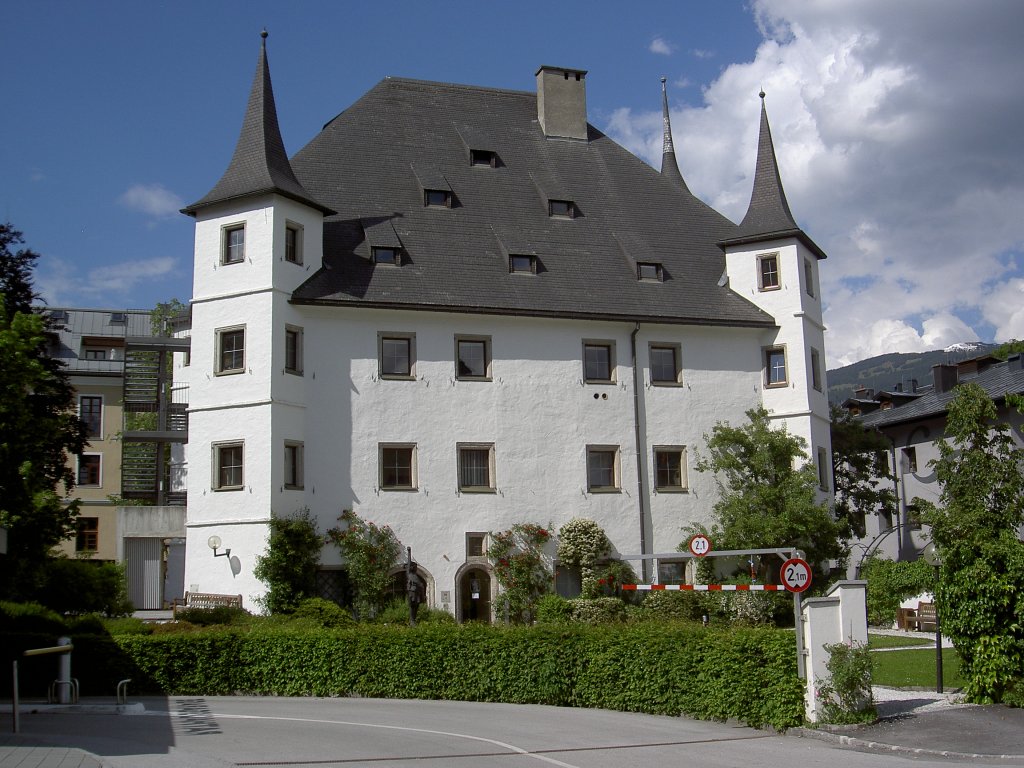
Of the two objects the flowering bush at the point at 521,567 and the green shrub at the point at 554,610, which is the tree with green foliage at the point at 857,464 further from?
the green shrub at the point at 554,610

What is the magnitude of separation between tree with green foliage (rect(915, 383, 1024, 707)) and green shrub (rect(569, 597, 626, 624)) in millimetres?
12455

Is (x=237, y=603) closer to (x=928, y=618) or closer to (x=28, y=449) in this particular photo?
(x=28, y=449)

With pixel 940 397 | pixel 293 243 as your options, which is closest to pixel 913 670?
pixel 293 243

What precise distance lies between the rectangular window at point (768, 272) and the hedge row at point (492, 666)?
19.6m

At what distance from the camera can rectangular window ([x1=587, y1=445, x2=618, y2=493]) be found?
1401 inches

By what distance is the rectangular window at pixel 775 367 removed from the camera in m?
37.6

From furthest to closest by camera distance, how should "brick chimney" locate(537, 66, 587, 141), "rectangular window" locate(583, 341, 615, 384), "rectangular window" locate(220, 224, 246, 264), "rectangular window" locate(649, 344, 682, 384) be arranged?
"brick chimney" locate(537, 66, 587, 141) < "rectangular window" locate(649, 344, 682, 384) < "rectangular window" locate(583, 341, 615, 384) < "rectangular window" locate(220, 224, 246, 264)

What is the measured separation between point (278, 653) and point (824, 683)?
34.8ft

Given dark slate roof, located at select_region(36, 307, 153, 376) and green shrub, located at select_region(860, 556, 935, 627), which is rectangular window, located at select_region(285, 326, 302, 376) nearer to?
green shrub, located at select_region(860, 556, 935, 627)

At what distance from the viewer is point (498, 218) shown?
3862cm

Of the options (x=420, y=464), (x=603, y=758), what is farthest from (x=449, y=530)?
(x=603, y=758)

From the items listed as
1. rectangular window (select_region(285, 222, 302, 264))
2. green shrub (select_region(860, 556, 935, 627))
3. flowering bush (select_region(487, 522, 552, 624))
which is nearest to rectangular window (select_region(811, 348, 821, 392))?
green shrub (select_region(860, 556, 935, 627))

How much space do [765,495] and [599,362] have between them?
652 cm

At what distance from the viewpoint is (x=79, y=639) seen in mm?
22719
